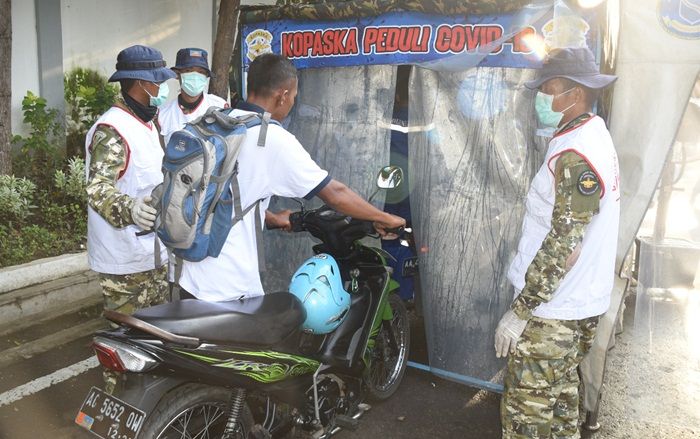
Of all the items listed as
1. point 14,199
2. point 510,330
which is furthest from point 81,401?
point 14,199

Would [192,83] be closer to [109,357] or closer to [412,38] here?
[412,38]

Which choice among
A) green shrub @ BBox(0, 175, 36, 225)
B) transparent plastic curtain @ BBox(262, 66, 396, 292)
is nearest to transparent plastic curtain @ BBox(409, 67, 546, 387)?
transparent plastic curtain @ BBox(262, 66, 396, 292)

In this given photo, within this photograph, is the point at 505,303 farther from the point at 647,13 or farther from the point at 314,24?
the point at 314,24

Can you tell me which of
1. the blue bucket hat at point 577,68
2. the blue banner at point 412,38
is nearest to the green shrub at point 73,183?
the blue banner at point 412,38

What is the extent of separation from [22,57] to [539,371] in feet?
23.6

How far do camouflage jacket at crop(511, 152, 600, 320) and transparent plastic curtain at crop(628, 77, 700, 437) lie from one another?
94cm

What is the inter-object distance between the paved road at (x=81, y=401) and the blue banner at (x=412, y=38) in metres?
2.13

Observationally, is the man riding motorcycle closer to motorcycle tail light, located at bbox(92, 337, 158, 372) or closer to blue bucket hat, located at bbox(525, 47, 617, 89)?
motorcycle tail light, located at bbox(92, 337, 158, 372)

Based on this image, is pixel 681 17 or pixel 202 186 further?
pixel 681 17

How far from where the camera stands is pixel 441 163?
3814mm

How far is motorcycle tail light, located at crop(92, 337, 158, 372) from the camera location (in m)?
2.20

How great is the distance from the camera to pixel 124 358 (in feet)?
7.23

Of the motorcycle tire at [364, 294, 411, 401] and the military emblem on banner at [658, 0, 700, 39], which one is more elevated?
the military emblem on banner at [658, 0, 700, 39]

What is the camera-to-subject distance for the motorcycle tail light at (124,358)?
220 cm
